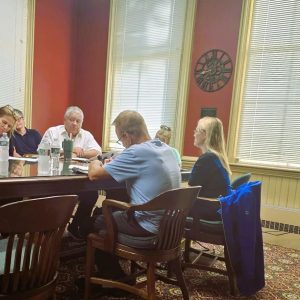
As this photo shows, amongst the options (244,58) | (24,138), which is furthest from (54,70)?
(244,58)

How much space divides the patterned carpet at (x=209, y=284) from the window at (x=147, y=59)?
236 cm

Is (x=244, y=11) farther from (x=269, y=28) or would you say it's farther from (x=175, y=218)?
(x=175, y=218)

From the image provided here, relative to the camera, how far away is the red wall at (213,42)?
389 cm

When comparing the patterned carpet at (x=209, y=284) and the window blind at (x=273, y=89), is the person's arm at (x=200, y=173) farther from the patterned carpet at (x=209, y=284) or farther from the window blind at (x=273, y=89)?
the window blind at (x=273, y=89)

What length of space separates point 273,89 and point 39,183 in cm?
316

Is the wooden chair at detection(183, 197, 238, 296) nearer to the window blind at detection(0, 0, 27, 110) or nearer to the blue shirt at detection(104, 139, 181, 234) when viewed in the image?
the blue shirt at detection(104, 139, 181, 234)

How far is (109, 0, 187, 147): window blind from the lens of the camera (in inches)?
171

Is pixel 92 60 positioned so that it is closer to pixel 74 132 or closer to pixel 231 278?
pixel 74 132

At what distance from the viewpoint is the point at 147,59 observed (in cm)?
457

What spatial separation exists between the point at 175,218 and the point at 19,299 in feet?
2.61

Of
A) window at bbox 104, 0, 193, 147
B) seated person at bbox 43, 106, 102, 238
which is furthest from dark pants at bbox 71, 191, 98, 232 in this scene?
window at bbox 104, 0, 193, 147

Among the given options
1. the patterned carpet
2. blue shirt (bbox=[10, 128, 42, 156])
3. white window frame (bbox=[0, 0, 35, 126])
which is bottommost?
the patterned carpet

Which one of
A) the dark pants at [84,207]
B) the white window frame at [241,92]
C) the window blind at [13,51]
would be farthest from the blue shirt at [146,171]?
the window blind at [13,51]

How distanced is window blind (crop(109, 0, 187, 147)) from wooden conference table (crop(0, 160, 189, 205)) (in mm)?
2696
